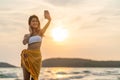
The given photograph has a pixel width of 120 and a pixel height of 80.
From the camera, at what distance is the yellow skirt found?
839cm

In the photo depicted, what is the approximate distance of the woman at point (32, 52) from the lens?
839 centimetres

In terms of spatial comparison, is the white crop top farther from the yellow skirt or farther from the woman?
the yellow skirt

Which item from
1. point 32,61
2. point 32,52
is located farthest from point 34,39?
point 32,61

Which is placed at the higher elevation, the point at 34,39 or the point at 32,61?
the point at 34,39

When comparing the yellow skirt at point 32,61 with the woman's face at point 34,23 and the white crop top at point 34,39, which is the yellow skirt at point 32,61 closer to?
the white crop top at point 34,39

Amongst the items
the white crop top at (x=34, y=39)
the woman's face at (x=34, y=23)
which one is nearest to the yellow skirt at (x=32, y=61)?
the white crop top at (x=34, y=39)

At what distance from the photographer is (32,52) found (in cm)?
838

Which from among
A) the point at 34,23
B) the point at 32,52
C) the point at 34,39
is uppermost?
the point at 34,23

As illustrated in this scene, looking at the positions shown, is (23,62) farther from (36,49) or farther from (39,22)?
(39,22)

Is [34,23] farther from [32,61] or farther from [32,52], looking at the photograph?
[32,61]

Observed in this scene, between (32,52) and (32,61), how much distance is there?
0.69 feet

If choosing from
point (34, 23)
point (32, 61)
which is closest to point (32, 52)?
point (32, 61)

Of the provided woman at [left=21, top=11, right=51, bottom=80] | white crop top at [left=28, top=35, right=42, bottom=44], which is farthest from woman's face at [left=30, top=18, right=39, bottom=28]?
white crop top at [left=28, top=35, right=42, bottom=44]

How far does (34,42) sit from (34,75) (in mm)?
727
